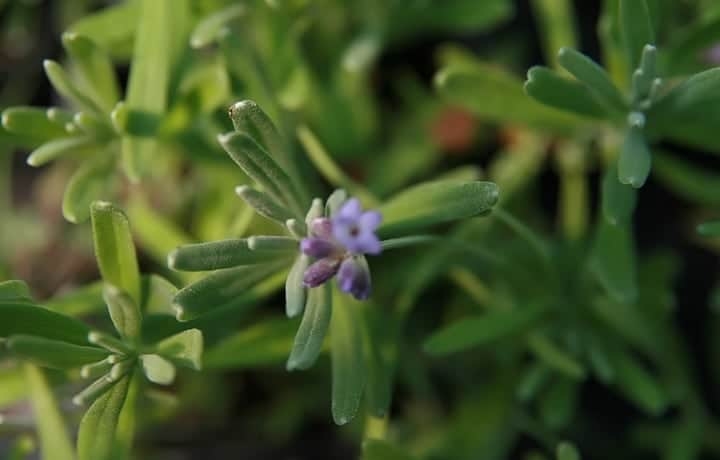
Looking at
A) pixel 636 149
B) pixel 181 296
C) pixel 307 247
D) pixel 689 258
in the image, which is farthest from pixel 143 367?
pixel 689 258

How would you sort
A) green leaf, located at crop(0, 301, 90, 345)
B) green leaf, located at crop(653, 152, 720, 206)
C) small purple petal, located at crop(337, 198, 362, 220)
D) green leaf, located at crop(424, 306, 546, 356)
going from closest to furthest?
small purple petal, located at crop(337, 198, 362, 220) < green leaf, located at crop(0, 301, 90, 345) < green leaf, located at crop(424, 306, 546, 356) < green leaf, located at crop(653, 152, 720, 206)

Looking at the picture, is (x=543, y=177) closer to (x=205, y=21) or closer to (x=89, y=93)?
(x=205, y=21)

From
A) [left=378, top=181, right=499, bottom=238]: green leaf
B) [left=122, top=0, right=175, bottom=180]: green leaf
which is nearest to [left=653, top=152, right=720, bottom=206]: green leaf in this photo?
[left=378, top=181, right=499, bottom=238]: green leaf

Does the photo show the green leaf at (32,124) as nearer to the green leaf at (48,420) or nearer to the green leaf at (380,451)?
the green leaf at (48,420)

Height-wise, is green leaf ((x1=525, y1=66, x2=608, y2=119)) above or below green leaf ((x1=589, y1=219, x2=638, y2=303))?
above

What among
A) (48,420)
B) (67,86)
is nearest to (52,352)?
(48,420)

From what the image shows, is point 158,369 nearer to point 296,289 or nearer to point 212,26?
point 296,289

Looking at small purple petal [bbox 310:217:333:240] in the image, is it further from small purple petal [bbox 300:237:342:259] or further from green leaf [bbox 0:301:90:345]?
green leaf [bbox 0:301:90:345]
